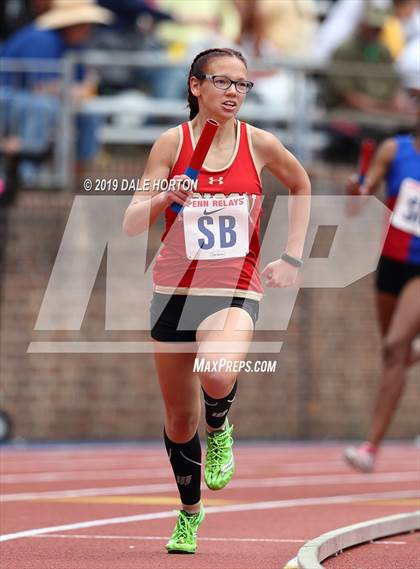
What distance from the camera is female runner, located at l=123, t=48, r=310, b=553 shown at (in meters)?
7.27

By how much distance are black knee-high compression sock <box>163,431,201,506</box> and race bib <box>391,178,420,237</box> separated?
14.7 feet

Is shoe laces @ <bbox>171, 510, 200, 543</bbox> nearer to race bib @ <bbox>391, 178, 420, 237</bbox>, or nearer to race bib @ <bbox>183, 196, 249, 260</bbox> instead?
race bib @ <bbox>183, 196, 249, 260</bbox>

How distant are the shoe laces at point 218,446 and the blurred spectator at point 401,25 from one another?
34.9ft

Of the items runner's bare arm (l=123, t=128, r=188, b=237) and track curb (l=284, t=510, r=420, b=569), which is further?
runner's bare arm (l=123, t=128, r=188, b=237)

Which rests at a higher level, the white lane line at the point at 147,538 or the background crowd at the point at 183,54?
the white lane line at the point at 147,538

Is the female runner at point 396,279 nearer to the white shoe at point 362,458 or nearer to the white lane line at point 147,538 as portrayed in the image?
the white shoe at point 362,458

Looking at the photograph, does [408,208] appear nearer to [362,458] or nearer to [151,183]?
[362,458]

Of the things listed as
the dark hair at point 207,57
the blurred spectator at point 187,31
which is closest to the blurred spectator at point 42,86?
the blurred spectator at point 187,31

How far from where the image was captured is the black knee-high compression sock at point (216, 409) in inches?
289

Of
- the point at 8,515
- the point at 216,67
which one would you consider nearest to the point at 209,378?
the point at 216,67

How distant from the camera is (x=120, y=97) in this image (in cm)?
1647

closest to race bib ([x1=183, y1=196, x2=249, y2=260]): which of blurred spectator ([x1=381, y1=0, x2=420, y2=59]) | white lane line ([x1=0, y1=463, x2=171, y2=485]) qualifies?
white lane line ([x1=0, y1=463, x2=171, y2=485])

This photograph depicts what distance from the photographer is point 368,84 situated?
16812mm

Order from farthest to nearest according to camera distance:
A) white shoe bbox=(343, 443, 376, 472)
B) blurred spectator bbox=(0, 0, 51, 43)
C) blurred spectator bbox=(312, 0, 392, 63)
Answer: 1. blurred spectator bbox=(312, 0, 392, 63)
2. blurred spectator bbox=(0, 0, 51, 43)
3. white shoe bbox=(343, 443, 376, 472)
